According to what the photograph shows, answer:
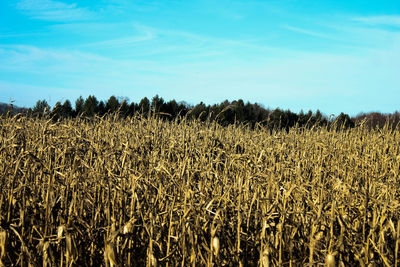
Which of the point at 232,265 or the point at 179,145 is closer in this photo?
the point at 232,265

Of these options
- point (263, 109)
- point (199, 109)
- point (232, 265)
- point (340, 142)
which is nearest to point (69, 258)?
point (232, 265)

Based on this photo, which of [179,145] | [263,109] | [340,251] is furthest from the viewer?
[263,109]

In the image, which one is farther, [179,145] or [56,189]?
[179,145]

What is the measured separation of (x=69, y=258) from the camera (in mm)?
1736

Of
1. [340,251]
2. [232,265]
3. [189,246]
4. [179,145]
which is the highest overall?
[179,145]

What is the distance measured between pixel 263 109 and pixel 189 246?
11714 millimetres

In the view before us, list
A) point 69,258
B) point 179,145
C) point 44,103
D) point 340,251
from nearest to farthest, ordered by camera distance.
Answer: point 340,251 → point 69,258 → point 179,145 → point 44,103

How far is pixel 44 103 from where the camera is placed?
23.4 feet

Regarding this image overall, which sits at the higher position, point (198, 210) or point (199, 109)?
point (199, 109)

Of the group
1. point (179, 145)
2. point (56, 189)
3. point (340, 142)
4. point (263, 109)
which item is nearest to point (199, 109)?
point (263, 109)

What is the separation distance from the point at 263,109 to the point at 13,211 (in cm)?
1175

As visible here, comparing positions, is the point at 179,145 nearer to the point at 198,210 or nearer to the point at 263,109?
the point at 198,210

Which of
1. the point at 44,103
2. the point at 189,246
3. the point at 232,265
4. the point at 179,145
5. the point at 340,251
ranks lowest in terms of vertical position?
the point at 232,265

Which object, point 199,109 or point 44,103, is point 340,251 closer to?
point 44,103
